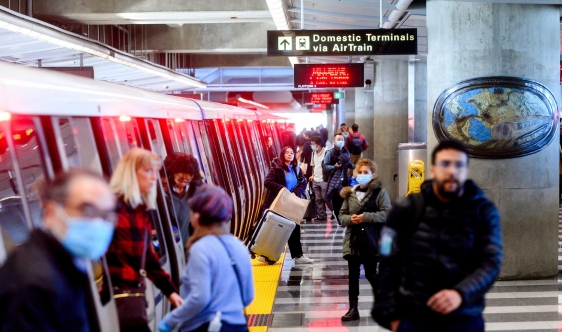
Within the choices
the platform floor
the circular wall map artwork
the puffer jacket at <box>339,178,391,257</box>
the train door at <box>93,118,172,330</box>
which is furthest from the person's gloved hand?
the circular wall map artwork

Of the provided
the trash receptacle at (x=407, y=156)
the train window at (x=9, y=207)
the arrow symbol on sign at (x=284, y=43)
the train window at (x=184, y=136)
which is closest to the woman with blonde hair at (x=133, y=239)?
the train window at (x=9, y=207)

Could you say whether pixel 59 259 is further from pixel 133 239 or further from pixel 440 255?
pixel 440 255

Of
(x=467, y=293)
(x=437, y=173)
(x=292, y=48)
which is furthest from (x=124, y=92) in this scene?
(x=292, y=48)

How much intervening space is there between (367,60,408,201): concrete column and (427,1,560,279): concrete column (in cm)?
953

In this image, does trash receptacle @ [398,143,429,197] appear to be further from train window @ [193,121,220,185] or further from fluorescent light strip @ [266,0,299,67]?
train window @ [193,121,220,185]

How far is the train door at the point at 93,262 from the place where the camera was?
3475 mm

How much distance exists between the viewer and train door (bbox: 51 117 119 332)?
3.47 meters

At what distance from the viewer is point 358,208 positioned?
6047 mm

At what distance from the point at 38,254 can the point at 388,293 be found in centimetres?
174

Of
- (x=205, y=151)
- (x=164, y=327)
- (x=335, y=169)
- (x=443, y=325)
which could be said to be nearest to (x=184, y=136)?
(x=205, y=151)

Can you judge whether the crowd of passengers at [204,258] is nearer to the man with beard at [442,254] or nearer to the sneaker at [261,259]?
the man with beard at [442,254]

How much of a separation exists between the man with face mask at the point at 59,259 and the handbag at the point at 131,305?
1324mm

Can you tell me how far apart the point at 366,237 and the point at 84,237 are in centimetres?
408

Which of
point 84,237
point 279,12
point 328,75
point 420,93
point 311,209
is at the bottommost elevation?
point 311,209
